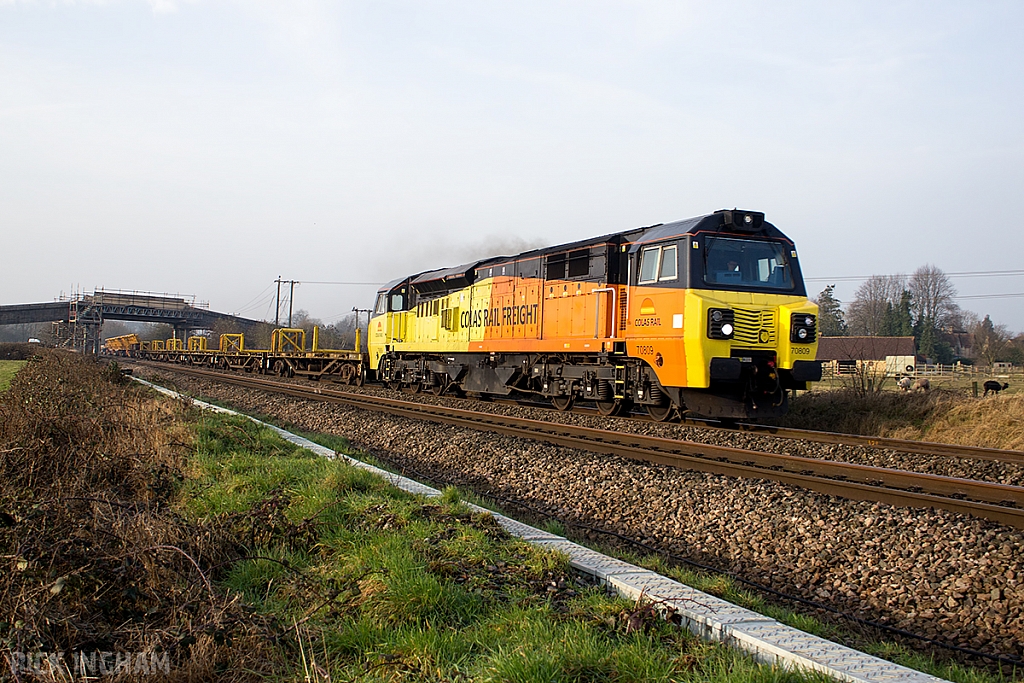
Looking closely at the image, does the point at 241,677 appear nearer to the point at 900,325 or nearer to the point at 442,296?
the point at 442,296

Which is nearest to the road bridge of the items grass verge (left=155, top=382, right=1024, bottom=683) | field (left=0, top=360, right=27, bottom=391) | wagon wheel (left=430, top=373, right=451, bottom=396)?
field (left=0, top=360, right=27, bottom=391)

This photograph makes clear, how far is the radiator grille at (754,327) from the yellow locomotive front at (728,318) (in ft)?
0.06

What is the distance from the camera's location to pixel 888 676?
335 centimetres

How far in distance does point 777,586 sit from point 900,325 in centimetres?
7351

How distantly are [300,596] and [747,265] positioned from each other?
10.5 m

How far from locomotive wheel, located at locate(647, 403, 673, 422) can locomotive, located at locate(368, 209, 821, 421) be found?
0.07 feet

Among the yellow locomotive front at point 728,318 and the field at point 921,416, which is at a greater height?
the yellow locomotive front at point 728,318

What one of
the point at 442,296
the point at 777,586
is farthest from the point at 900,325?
the point at 777,586

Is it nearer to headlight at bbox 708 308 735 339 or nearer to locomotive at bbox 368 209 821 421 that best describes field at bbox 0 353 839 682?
headlight at bbox 708 308 735 339

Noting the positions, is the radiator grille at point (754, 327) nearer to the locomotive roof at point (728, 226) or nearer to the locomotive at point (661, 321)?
the locomotive at point (661, 321)

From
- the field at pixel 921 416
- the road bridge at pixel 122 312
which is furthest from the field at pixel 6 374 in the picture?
the road bridge at pixel 122 312

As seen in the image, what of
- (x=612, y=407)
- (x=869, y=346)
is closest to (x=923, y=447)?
(x=612, y=407)

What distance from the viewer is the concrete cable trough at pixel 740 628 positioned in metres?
3.41

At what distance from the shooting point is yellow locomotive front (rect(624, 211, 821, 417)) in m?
11.8
